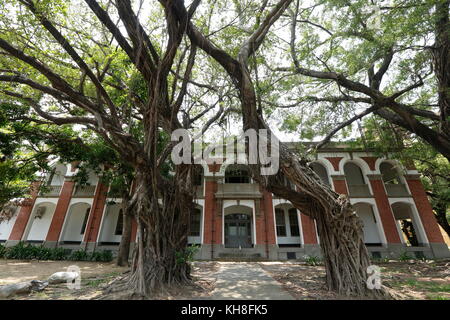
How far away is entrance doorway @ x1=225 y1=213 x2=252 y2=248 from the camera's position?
1342 cm

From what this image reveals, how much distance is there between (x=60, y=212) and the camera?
12773 millimetres

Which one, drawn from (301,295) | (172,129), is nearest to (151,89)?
(172,129)

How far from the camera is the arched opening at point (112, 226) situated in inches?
546

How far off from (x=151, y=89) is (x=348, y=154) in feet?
44.0

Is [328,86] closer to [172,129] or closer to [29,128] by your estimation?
[172,129]

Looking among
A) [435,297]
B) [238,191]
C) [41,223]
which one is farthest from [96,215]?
[435,297]

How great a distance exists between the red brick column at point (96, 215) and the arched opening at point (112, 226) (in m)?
0.80

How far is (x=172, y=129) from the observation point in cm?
527

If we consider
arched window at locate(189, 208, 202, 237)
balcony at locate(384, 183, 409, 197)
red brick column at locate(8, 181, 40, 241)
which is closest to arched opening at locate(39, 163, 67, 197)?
red brick column at locate(8, 181, 40, 241)

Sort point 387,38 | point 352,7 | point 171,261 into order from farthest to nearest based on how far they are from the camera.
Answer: point 352,7 → point 387,38 → point 171,261

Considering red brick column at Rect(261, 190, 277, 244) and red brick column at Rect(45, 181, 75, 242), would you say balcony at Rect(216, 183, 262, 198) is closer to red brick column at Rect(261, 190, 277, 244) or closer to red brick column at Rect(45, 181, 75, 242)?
red brick column at Rect(261, 190, 277, 244)

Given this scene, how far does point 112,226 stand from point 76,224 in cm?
290

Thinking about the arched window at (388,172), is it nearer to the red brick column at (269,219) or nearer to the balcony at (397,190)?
the balcony at (397,190)

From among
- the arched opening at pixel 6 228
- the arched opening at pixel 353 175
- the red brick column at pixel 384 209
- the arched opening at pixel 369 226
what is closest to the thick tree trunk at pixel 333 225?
the red brick column at pixel 384 209
